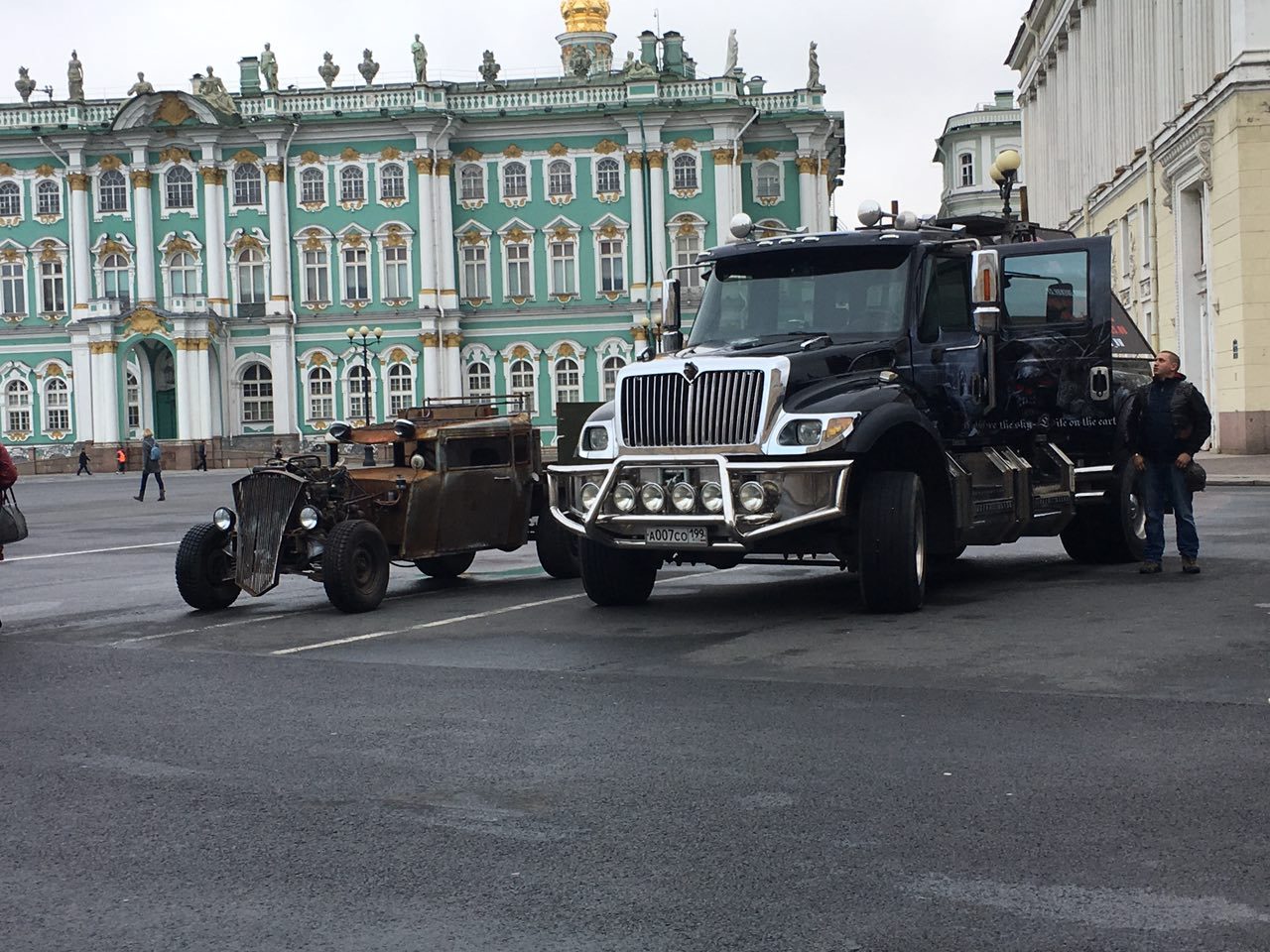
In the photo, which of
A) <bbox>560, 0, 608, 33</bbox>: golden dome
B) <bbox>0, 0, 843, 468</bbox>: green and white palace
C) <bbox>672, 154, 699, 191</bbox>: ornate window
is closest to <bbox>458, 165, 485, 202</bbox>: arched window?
<bbox>0, 0, 843, 468</bbox>: green and white palace

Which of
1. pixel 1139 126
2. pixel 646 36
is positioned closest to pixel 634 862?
pixel 1139 126

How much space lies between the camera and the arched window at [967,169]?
114688 millimetres

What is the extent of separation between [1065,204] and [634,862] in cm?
6382

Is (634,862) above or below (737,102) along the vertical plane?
below

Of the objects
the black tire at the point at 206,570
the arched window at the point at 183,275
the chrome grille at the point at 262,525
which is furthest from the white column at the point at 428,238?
the chrome grille at the point at 262,525

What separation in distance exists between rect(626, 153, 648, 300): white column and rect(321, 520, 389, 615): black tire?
225ft

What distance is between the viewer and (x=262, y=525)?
1462cm

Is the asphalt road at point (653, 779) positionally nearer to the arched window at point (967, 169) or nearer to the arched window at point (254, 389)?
the arched window at point (254, 389)

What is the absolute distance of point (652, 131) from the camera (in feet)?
268

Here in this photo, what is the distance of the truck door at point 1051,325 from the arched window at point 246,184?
234ft

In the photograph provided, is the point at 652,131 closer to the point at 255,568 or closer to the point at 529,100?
the point at 529,100

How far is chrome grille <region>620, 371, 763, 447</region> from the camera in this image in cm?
1249

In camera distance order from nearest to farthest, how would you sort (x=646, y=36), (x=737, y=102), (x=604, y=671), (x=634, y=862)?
1. (x=634, y=862)
2. (x=604, y=671)
3. (x=737, y=102)
4. (x=646, y=36)

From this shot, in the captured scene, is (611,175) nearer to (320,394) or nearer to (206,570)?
(320,394)
